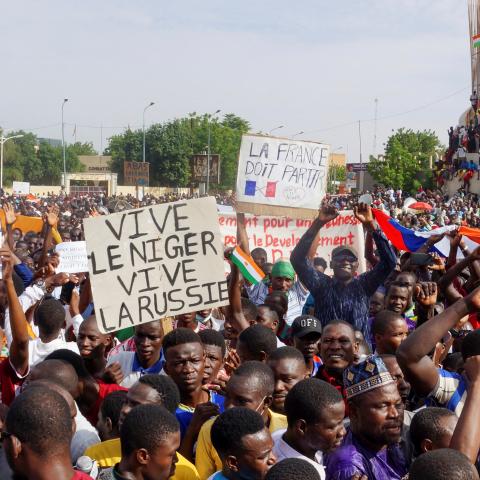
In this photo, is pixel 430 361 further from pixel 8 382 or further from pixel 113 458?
pixel 8 382

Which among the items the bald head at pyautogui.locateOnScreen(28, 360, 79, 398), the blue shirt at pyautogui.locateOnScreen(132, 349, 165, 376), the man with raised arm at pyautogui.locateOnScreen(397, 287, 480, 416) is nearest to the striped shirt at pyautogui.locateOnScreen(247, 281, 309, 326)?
the blue shirt at pyautogui.locateOnScreen(132, 349, 165, 376)

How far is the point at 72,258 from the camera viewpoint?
9219 mm

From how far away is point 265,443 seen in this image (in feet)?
12.1

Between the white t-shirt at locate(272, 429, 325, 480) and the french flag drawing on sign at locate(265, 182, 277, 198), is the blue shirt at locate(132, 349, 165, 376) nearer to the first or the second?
the white t-shirt at locate(272, 429, 325, 480)

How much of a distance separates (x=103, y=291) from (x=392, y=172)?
59638 mm

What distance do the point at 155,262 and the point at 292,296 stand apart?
2.60 metres

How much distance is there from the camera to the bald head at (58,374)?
4671 millimetres

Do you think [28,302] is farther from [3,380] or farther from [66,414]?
[66,414]

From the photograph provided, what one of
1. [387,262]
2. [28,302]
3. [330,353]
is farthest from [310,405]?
[28,302]

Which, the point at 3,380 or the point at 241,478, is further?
the point at 3,380

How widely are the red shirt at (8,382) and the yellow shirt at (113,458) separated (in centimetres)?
123

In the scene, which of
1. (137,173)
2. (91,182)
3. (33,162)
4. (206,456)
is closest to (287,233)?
(206,456)

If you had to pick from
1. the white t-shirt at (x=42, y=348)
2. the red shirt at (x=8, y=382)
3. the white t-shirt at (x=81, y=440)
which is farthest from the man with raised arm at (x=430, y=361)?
the white t-shirt at (x=42, y=348)

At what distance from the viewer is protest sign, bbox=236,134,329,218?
10.1 metres
